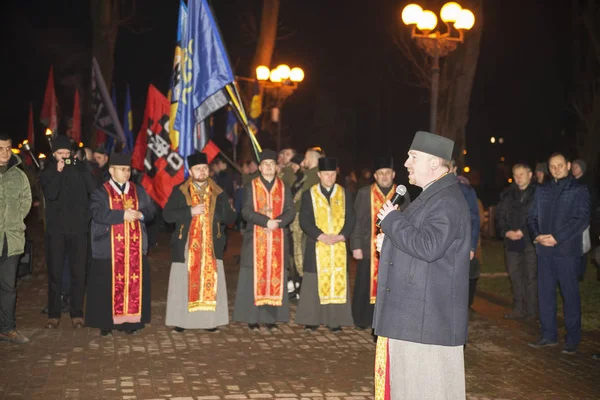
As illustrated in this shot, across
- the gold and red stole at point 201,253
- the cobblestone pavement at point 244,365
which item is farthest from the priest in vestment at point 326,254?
the gold and red stole at point 201,253

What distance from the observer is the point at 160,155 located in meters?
11.9

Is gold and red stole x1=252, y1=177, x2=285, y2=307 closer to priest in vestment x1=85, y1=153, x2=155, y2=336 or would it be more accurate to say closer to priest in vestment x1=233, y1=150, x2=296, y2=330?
priest in vestment x1=233, y1=150, x2=296, y2=330

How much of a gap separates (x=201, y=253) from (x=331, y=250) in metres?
1.63

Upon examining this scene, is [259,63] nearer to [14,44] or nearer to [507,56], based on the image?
[14,44]

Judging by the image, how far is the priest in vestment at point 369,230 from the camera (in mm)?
10359

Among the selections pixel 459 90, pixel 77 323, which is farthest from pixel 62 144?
pixel 459 90

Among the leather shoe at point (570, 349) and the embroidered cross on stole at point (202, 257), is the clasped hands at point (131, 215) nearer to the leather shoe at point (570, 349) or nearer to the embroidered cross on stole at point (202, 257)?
the embroidered cross on stole at point (202, 257)

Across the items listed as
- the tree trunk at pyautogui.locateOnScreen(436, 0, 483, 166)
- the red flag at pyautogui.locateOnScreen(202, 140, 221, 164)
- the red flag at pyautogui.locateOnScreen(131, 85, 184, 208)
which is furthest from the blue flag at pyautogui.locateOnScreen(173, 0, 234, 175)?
the tree trunk at pyautogui.locateOnScreen(436, 0, 483, 166)

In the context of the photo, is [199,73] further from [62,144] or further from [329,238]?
[329,238]

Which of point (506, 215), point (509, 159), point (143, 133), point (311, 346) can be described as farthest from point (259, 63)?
point (509, 159)

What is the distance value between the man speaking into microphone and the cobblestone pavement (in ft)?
7.03

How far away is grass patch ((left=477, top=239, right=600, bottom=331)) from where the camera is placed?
11141mm

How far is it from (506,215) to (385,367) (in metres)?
6.38

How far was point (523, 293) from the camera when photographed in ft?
36.3
